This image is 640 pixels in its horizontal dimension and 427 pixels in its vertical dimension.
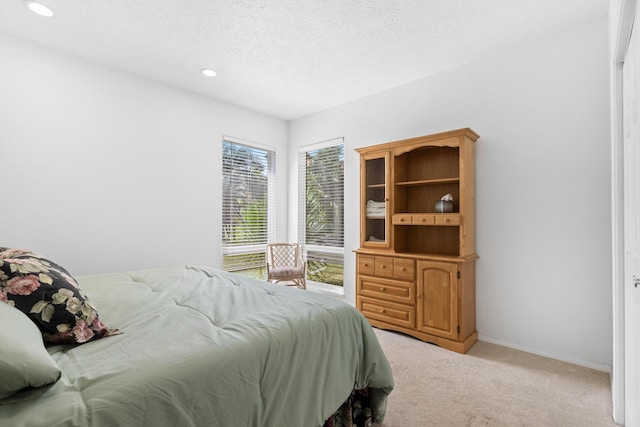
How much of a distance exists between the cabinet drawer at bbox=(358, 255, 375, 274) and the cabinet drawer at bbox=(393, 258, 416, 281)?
0.29 m

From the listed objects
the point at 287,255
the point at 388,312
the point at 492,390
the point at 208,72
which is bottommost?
the point at 492,390

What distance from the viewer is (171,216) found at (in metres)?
Result: 3.63

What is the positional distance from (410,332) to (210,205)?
273cm

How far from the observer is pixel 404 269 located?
3.18 meters

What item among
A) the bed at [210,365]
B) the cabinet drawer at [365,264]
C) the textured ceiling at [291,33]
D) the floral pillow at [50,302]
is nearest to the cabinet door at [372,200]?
the cabinet drawer at [365,264]

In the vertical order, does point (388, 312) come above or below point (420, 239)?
below

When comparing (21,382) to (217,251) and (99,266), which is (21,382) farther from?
(217,251)

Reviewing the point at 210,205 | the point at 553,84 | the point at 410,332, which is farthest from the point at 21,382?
the point at 553,84

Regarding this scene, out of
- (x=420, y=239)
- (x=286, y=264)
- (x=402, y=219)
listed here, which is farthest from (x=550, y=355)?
(x=286, y=264)

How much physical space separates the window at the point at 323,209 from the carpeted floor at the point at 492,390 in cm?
180

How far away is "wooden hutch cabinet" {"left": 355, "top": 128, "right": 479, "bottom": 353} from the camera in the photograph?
2889mm

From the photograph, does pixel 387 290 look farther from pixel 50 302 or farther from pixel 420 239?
pixel 50 302

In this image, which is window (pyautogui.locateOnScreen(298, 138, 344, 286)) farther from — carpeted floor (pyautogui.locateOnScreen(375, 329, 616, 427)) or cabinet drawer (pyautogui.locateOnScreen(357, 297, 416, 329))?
carpeted floor (pyautogui.locateOnScreen(375, 329, 616, 427))

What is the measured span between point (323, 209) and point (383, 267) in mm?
1491
